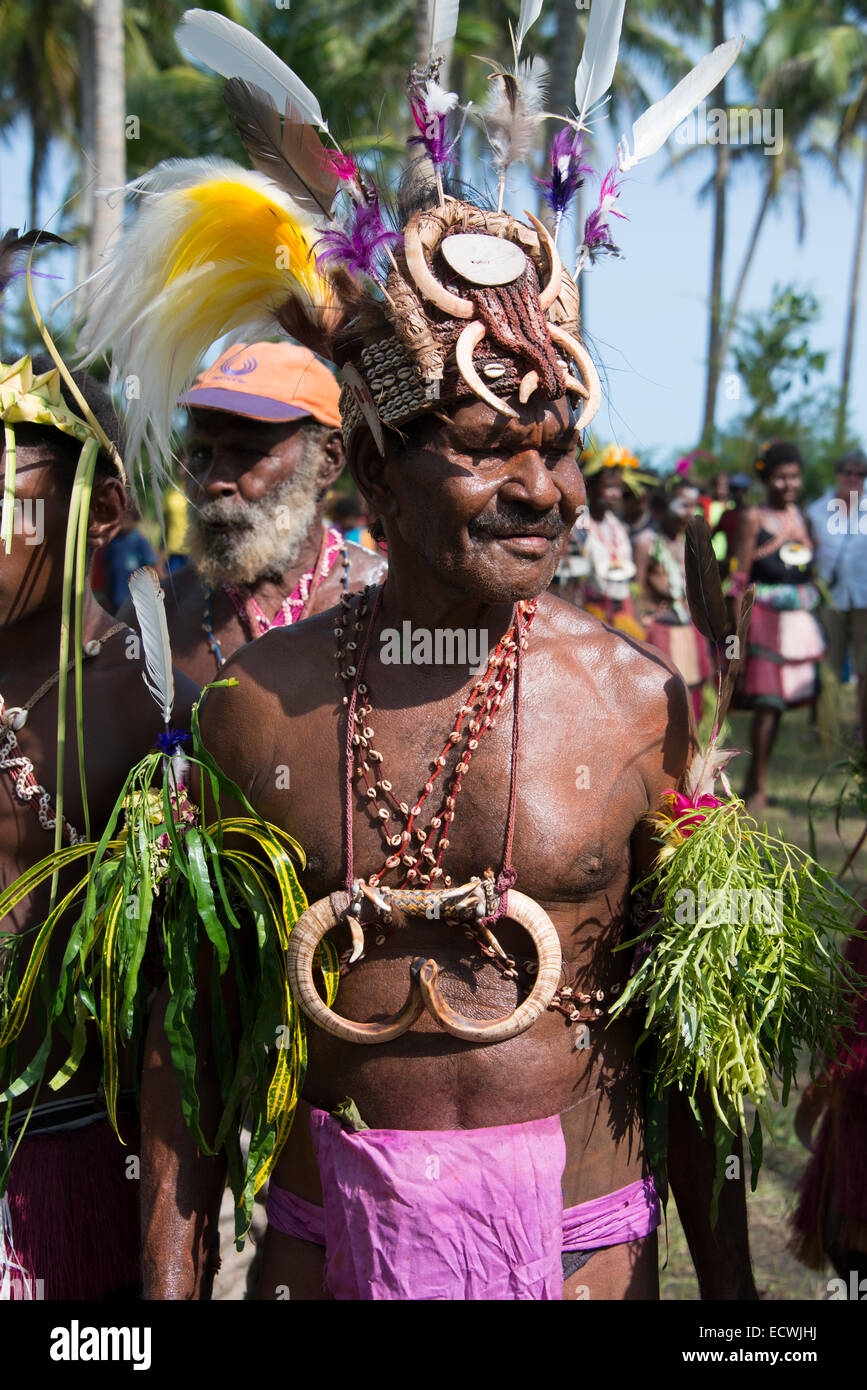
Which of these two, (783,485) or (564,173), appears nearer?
(564,173)

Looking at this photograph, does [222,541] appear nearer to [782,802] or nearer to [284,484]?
[284,484]

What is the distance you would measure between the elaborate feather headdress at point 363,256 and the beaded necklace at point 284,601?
59.3 inches

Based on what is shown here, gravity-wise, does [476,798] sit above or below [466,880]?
above

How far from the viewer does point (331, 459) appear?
4.20m

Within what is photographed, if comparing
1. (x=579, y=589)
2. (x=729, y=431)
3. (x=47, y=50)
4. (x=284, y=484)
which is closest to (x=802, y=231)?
(x=729, y=431)

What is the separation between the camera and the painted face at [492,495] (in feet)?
6.87

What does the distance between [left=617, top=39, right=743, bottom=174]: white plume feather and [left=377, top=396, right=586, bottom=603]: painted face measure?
1.61 ft

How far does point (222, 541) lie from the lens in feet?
13.0

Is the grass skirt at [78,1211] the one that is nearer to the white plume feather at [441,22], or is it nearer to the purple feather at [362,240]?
the purple feather at [362,240]

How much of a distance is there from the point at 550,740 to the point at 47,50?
2578cm

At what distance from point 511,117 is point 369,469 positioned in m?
0.68

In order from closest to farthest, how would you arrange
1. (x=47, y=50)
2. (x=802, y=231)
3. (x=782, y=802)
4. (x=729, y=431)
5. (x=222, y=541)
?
(x=222, y=541) < (x=782, y=802) < (x=729, y=431) < (x=47, y=50) < (x=802, y=231)

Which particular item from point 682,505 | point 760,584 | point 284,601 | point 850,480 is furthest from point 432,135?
point 682,505

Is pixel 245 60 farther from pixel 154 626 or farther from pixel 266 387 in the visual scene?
pixel 266 387
